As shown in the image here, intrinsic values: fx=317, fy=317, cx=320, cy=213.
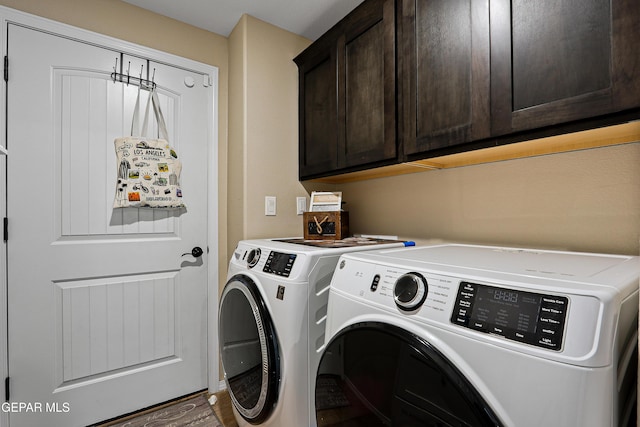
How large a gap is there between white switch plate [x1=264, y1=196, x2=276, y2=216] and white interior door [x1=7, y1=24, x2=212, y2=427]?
1.47 ft

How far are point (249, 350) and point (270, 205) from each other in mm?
896

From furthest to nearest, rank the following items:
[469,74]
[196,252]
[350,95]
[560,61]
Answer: [196,252]
[350,95]
[469,74]
[560,61]

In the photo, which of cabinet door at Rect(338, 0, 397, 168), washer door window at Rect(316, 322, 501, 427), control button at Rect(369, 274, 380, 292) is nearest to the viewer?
washer door window at Rect(316, 322, 501, 427)

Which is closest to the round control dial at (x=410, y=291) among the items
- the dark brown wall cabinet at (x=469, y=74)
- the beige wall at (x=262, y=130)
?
the dark brown wall cabinet at (x=469, y=74)

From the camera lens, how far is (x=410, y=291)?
812 millimetres

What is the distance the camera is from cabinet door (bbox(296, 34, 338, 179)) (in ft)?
5.89

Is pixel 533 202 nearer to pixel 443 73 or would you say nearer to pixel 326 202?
pixel 443 73

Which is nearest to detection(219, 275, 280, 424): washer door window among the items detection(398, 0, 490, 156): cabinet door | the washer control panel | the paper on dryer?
the washer control panel

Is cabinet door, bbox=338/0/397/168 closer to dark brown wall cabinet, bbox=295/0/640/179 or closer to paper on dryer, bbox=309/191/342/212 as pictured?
dark brown wall cabinet, bbox=295/0/640/179

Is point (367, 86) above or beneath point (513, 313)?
above

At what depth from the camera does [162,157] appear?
1.89 m

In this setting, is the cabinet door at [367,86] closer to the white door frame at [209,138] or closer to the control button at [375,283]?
the control button at [375,283]

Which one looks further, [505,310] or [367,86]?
[367,86]

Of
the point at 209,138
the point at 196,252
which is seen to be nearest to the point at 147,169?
the point at 209,138
